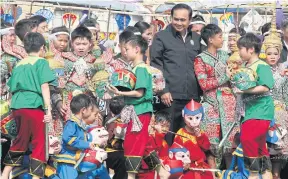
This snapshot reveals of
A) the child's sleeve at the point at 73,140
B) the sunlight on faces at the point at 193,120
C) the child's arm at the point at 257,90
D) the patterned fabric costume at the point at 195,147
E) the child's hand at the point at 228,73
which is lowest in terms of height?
the patterned fabric costume at the point at 195,147

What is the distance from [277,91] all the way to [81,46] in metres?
2.23

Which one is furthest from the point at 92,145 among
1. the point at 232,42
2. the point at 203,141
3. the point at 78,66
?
the point at 232,42

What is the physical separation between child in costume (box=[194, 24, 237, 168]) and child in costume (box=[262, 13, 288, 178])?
0.48 m

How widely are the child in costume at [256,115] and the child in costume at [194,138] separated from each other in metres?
0.56

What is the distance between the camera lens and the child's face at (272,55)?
852cm

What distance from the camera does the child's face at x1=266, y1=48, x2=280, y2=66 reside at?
28.0ft

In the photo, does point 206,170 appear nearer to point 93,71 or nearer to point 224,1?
point 93,71

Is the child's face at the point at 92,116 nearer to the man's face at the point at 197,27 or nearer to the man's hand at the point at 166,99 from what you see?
the man's hand at the point at 166,99

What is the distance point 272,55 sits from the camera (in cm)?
853

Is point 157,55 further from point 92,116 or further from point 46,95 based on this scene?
point 46,95

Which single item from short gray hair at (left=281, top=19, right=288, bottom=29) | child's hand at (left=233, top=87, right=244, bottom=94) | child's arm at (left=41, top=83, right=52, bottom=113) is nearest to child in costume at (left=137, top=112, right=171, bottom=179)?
child's hand at (left=233, top=87, right=244, bottom=94)

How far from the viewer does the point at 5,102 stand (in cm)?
775

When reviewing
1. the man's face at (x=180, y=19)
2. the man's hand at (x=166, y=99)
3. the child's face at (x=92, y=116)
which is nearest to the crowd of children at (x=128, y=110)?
the child's face at (x=92, y=116)

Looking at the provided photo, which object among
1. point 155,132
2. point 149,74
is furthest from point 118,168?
point 149,74
